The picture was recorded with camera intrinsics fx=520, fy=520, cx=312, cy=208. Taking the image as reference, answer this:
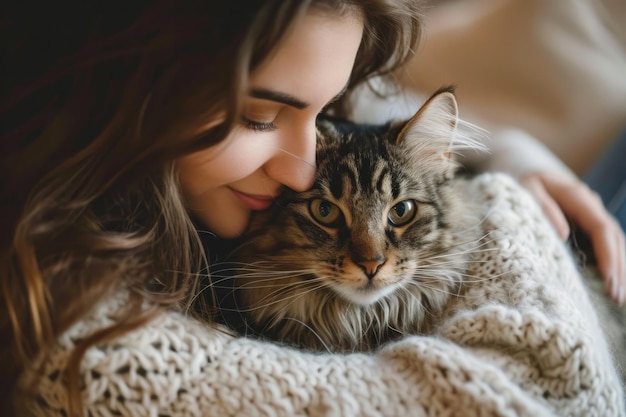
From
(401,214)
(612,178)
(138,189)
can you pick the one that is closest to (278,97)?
(138,189)

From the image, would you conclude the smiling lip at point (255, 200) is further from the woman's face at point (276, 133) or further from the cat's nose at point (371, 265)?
the cat's nose at point (371, 265)

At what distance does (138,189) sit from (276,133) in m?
0.27

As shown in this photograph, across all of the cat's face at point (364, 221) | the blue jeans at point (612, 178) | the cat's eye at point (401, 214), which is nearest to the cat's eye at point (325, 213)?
the cat's face at point (364, 221)

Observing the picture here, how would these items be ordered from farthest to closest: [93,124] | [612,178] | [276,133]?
[612,178], [276,133], [93,124]

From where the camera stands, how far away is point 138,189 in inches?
35.9

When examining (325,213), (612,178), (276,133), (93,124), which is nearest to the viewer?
(93,124)

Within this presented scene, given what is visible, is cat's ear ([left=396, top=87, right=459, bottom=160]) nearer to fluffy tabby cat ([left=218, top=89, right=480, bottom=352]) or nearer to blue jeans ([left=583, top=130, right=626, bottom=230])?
fluffy tabby cat ([left=218, top=89, right=480, bottom=352])

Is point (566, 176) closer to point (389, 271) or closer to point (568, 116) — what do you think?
point (568, 116)

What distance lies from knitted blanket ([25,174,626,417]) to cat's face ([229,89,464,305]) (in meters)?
0.16

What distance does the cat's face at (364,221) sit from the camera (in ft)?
3.41

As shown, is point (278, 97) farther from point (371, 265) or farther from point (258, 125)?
point (371, 265)

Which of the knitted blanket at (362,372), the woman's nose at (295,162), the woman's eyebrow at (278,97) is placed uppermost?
the woman's eyebrow at (278,97)

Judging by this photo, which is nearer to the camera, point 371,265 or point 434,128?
point 371,265

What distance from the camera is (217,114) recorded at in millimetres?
814
